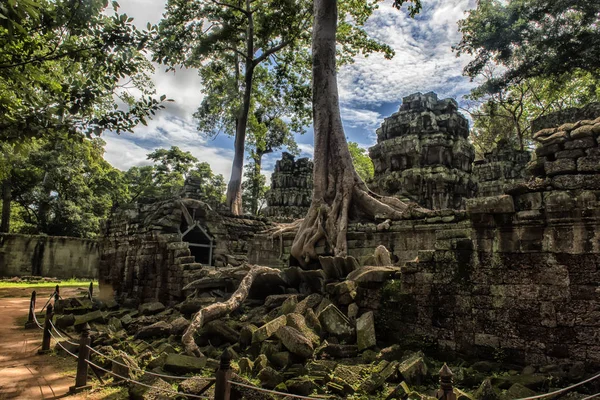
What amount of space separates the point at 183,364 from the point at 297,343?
4.66 ft

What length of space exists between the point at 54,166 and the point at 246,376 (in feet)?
81.9

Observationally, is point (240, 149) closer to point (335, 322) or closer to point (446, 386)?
point (335, 322)

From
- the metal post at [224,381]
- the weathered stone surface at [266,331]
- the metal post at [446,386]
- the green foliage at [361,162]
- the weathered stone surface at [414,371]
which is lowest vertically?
the weathered stone surface at [414,371]

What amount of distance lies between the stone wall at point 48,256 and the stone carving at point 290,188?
11448 millimetres

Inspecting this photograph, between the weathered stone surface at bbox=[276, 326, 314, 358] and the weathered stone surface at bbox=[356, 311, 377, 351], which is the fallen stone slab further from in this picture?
the weathered stone surface at bbox=[356, 311, 377, 351]

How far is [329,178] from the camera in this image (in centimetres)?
999

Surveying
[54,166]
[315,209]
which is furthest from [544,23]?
[54,166]

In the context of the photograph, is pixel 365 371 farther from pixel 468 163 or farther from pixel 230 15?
pixel 230 15

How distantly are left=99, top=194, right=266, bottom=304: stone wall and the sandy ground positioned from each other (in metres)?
2.68

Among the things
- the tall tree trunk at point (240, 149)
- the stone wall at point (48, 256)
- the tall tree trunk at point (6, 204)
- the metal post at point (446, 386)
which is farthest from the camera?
the tall tree trunk at point (6, 204)

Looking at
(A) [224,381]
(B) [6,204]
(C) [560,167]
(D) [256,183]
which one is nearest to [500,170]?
(C) [560,167]

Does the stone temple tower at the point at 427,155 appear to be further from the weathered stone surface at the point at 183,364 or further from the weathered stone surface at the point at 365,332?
the weathered stone surface at the point at 183,364

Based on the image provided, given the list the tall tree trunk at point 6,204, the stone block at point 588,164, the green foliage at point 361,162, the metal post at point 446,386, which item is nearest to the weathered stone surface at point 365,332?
the metal post at point 446,386

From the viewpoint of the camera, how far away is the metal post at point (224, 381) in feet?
9.31
